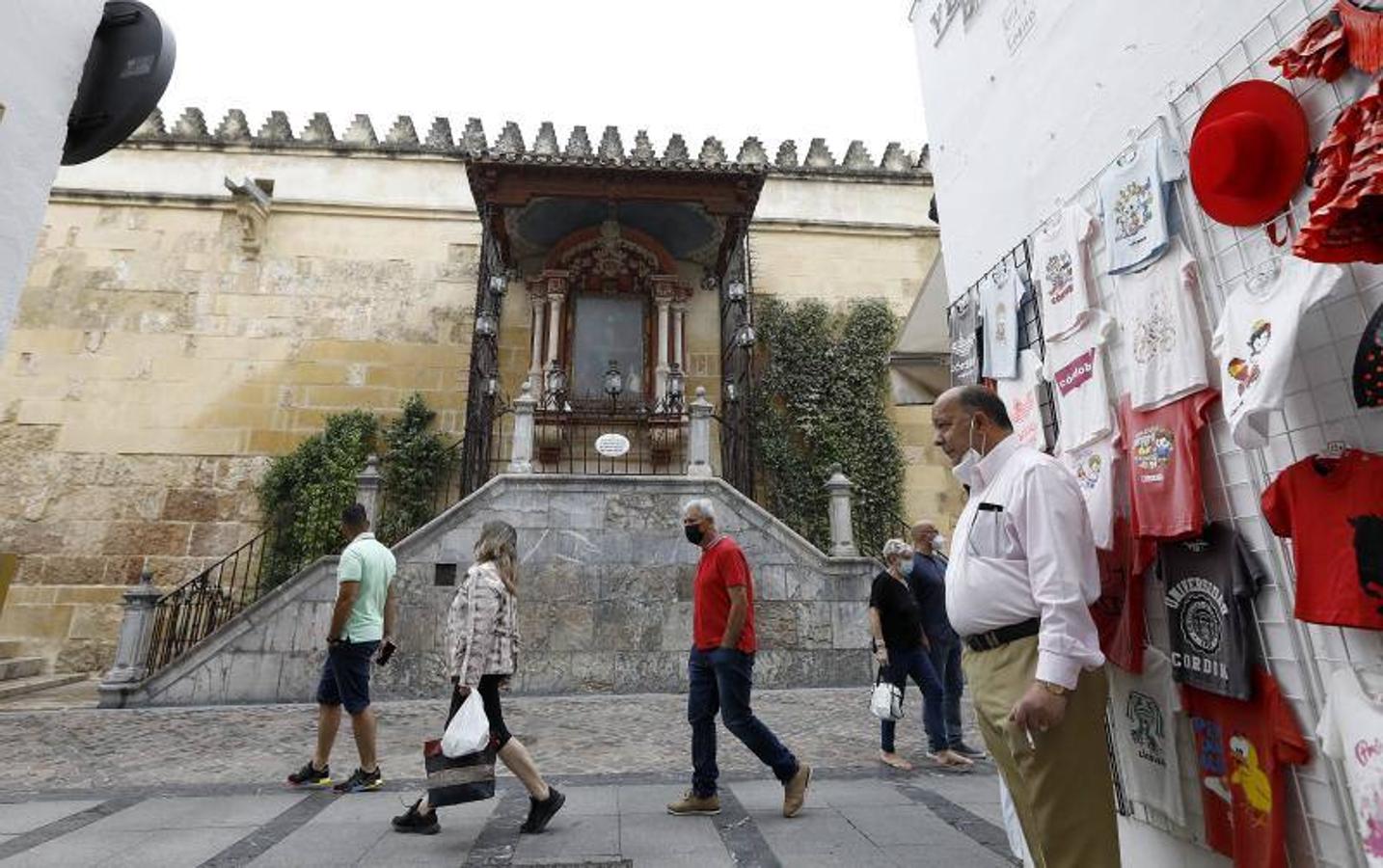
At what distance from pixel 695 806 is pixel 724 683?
2.40 ft

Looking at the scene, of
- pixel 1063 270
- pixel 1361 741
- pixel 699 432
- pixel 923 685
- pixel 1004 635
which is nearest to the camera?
pixel 1361 741

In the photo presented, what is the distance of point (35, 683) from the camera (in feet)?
29.5

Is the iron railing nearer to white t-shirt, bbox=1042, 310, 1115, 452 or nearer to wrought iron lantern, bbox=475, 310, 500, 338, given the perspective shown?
wrought iron lantern, bbox=475, 310, 500, 338

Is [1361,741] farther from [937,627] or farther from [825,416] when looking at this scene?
[825,416]

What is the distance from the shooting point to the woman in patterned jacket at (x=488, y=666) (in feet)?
11.4

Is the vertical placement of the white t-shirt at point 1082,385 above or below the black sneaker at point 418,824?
above

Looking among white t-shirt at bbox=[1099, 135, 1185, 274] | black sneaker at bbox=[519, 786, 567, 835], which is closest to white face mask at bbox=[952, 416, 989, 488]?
white t-shirt at bbox=[1099, 135, 1185, 274]

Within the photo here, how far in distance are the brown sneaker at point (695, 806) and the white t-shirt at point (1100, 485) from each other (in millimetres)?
2583

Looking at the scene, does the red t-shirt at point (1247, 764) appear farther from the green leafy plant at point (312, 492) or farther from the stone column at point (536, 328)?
the green leafy plant at point (312, 492)

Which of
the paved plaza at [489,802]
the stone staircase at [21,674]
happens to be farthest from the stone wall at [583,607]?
the stone staircase at [21,674]

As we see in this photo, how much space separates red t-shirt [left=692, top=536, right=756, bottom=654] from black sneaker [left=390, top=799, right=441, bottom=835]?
1.67 metres

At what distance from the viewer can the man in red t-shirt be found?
370 cm

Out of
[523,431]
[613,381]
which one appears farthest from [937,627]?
[613,381]

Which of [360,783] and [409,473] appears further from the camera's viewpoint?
[409,473]
